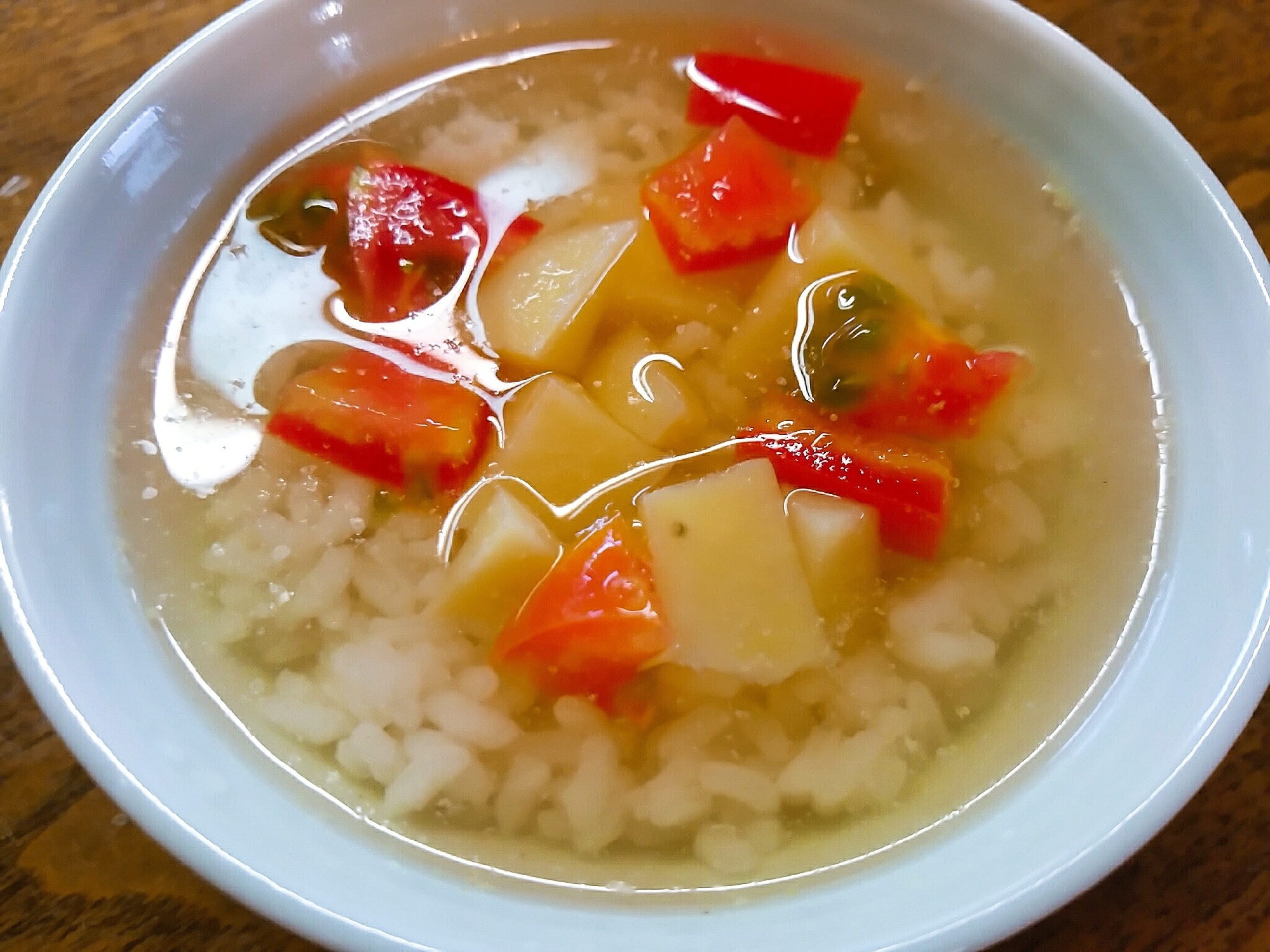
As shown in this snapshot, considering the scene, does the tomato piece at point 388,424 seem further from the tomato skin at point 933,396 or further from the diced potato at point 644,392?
the tomato skin at point 933,396

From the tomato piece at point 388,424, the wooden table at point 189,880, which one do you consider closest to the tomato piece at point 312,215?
the tomato piece at point 388,424

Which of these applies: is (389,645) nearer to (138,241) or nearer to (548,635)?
(548,635)

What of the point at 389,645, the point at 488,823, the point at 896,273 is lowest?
the point at 488,823

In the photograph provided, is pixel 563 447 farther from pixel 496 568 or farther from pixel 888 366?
pixel 888 366

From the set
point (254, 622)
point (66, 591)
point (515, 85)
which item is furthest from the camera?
point (515, 85)

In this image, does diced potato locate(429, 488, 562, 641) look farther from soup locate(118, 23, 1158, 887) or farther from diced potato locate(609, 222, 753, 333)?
diced potato locate(609, 222, 753, 333)

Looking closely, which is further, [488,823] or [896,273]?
[896,273]

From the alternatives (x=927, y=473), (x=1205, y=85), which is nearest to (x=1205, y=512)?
(x=927, y=473)
